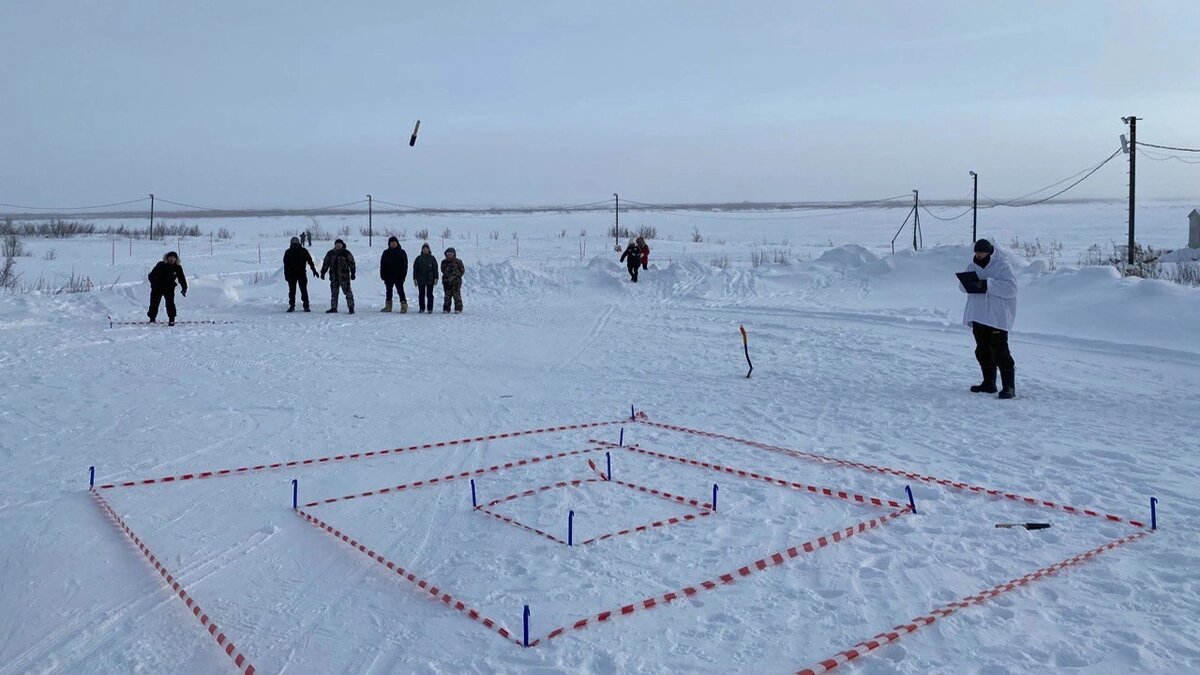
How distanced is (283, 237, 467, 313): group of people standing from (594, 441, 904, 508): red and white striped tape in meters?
12.2

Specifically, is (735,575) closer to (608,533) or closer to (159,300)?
(608,533)

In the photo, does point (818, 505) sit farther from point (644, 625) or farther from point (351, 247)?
point (351, 247)

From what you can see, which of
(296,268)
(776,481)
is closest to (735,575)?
(776,481)

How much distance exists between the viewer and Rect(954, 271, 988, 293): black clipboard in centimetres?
1052

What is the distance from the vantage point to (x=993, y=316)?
10422mm

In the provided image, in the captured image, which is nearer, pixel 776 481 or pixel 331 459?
pixel 776 481

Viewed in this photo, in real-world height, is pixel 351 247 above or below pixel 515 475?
above

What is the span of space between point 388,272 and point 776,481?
47.7ft

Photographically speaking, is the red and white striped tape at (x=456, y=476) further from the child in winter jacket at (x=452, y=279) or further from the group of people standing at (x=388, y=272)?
the child in winter jacket at (x=452, y=279)

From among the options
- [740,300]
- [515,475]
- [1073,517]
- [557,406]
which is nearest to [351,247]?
[740,300]

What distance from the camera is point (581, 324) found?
61.0 feet

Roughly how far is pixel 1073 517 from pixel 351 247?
37.0 metres

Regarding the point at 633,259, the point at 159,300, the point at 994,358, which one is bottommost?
the point at 994,358

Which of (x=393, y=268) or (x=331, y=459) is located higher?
(x=393, y=268)
